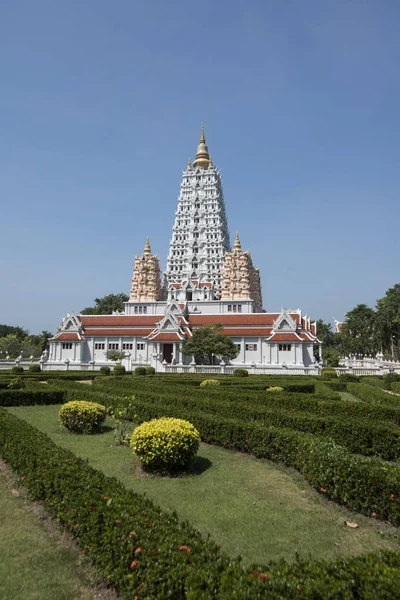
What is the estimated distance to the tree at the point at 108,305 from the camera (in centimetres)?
10589

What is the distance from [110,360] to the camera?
56500mm

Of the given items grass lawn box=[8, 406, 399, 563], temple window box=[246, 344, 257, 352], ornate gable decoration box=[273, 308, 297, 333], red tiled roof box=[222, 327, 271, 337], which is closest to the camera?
grass lawn box=[8, 406, 399, 563]

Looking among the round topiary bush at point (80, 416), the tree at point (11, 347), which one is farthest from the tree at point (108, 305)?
the round topiary bush at point (80, 416)

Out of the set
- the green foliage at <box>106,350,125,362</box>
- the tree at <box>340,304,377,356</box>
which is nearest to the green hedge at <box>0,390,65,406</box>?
the green foliage at <box>106,350,125,362</box>

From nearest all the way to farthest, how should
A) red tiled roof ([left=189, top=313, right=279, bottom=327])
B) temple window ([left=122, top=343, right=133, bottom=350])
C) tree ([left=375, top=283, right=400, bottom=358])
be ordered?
red tiled roof ([left=189, top=313, right=279, bottom=327]), temple window ([left=122, top=343, right=133, bottom=350]), tree ([left=375, top=283, right=400, bottom=358])

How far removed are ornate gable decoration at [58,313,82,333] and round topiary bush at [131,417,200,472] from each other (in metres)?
53.1

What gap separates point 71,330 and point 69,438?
162 ft

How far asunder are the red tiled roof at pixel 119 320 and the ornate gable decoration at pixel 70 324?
4.79 feet

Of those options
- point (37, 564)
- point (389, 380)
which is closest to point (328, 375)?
point (389, 380)

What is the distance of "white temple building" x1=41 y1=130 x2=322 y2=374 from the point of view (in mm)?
53281

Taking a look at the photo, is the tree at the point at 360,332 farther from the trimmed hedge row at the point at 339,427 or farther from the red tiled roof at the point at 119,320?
the trimmed hedge row at the point at 339,427

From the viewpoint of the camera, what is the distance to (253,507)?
8766 mm

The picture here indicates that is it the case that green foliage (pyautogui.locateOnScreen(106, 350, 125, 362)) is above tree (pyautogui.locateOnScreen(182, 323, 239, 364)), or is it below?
below

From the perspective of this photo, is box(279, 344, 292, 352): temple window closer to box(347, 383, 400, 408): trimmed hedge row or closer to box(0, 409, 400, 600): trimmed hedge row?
box(347, 383, 400, 408): trimmed hedge row
